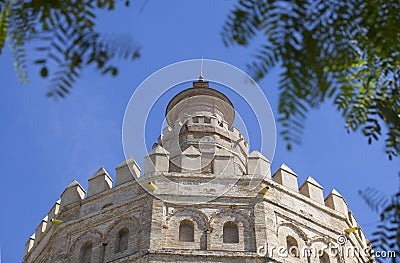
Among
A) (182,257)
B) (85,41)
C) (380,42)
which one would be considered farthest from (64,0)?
(182,257)

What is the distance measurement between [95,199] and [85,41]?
14201mm

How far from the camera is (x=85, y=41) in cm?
199

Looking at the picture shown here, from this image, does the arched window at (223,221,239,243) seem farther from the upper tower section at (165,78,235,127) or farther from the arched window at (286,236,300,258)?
the upper tower section at (165,78,235,127)

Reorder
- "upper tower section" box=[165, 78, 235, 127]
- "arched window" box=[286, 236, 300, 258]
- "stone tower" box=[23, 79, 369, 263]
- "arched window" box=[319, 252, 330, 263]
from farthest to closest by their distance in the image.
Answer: "upper tower section" box=[165, 78, 235, 127] < "arched window" box=[319, 252, 330, 263] < "arched window" box=[286, 236, 300, 258] < "stone tower" box=[23, 79, 369, 263]

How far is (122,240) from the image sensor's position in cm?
1472

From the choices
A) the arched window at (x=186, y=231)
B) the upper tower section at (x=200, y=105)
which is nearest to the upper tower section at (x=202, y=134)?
the upper tower section at (x=200, y=105)

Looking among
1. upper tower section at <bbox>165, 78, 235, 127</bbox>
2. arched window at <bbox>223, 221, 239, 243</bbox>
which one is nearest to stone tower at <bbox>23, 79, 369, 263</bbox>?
arched window at <bbox>223, 221, 239, 243</bbox>

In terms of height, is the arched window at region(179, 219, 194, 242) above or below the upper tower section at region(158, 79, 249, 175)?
below

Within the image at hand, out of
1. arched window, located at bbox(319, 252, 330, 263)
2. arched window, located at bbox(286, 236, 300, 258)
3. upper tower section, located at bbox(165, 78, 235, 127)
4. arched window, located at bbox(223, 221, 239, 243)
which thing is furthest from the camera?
upper tower section, located at bbox(165, 78, 235, 127)

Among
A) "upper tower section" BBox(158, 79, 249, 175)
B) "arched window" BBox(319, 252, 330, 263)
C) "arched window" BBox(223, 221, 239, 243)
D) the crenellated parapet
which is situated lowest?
"arched window" BBox(319, 252, 330, 263)

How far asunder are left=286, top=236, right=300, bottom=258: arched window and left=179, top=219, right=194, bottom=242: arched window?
2096 millimetres

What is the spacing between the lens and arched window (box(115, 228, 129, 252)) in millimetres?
14505

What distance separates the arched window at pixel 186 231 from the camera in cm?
1426

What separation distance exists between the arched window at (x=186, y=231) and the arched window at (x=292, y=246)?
2.10 metres
